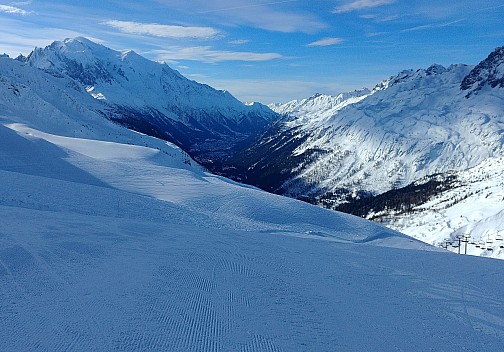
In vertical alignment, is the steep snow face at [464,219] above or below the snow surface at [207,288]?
below

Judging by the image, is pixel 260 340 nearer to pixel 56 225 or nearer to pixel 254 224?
pixel 56 225

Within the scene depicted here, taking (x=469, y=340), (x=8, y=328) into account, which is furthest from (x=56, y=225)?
(x=469, y=340)

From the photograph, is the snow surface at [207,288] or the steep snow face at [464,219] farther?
the steep snow face at [464,219]

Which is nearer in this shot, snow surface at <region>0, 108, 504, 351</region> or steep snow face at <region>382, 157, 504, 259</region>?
snow surface at <region>0, 108, 504, 351</region>

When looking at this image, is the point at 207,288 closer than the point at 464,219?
Yes

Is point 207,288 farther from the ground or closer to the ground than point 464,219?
farther from the ground
